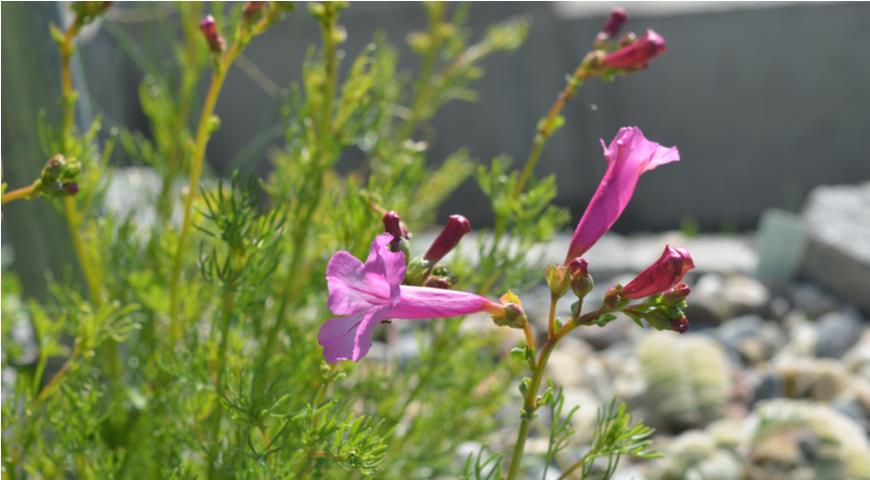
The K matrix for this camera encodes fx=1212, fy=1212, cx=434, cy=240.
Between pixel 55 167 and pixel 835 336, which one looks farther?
pixel 835 336

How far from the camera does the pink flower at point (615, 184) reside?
0.72 meters

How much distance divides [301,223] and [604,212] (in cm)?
44

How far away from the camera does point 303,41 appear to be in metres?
3.89

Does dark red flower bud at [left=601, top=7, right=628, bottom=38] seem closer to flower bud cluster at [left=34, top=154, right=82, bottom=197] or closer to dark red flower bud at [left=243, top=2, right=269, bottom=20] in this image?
dark red flower bud at [left=243, top=2, right=269, bottom=20]

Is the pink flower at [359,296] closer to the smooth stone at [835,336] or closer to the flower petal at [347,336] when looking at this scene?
the flower petal at [347,336]

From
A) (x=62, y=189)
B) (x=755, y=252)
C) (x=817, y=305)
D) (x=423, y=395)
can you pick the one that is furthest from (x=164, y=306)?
(x=755, y=252)

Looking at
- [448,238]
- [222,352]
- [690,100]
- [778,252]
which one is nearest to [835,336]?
[778,252]

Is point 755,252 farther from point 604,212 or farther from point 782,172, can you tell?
point 604,212

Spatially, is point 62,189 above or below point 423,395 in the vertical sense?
above

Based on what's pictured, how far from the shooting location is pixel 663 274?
0.66 metres

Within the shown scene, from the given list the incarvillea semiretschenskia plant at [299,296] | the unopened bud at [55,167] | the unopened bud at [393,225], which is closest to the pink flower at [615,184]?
the incarvillea semiretschenskia plant at [299,296]

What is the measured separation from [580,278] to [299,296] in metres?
0.65

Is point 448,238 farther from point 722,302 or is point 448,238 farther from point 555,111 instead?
point 722,302

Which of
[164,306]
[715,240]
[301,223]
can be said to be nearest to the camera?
[301,223]
